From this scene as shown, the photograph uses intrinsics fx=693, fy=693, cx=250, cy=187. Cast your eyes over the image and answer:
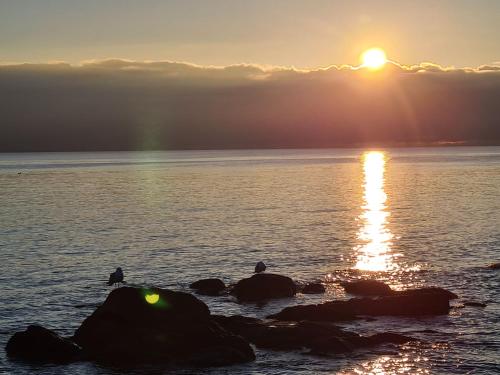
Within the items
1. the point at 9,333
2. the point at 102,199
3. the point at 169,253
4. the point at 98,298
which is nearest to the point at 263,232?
the point at 169,253

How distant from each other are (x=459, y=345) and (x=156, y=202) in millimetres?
95019

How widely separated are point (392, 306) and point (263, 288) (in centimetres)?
847

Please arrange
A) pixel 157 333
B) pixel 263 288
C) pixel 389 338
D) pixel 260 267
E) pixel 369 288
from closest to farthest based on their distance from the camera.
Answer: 1. pixel 157 333
2. pixel 389 338
3. pixel 369 288
4. pixel 263 288
5. pixel 260 267

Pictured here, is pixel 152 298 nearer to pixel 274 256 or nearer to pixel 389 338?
pixel 389 338

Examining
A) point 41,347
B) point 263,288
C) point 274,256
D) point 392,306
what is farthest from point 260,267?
point 41,347

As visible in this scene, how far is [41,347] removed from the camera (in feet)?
104

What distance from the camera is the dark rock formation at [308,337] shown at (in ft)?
105

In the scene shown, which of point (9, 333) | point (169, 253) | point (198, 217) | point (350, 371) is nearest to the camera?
point (350, 371)

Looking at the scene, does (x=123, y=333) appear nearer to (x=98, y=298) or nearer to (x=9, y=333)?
(x=9, y=333)

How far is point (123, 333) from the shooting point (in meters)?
32.1

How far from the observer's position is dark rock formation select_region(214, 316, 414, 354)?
3194 centimetres

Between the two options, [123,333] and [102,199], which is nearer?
[123,333]

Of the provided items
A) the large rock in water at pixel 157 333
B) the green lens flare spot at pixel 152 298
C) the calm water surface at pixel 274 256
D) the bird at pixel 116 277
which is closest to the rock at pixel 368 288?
the calm water surface at pixel 274 256

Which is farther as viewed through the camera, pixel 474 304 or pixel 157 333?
pixel 474 304
